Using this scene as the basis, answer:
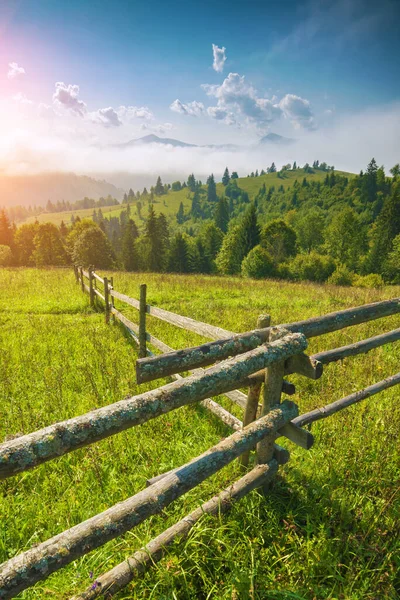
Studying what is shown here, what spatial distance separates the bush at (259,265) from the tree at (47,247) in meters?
40.6

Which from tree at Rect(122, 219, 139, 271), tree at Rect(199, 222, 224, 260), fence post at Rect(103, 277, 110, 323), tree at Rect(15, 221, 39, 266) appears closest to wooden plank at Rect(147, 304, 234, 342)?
fence post at Rect(103, 277, 110, 323)

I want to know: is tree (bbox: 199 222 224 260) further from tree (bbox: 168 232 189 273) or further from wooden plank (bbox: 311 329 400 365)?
wooden plank (bbox: 311 329 400 365)

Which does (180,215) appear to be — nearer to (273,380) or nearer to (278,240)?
(278,240)

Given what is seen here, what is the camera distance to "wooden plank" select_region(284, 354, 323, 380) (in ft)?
7.73

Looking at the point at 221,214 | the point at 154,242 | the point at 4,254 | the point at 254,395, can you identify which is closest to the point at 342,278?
the point at 154,242

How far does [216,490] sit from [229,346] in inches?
63.1

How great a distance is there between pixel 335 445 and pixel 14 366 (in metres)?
6.15

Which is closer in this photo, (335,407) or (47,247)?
(335,407)

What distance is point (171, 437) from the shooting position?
393cm

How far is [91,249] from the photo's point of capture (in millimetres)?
53250

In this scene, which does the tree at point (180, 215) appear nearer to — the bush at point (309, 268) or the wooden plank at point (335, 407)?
the bush at point (309, 268)

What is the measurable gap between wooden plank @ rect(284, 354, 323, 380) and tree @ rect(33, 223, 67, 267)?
215ft

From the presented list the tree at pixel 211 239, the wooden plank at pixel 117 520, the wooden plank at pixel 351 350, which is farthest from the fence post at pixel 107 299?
the tree at pixel 211 239

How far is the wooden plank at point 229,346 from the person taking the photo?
212cm
